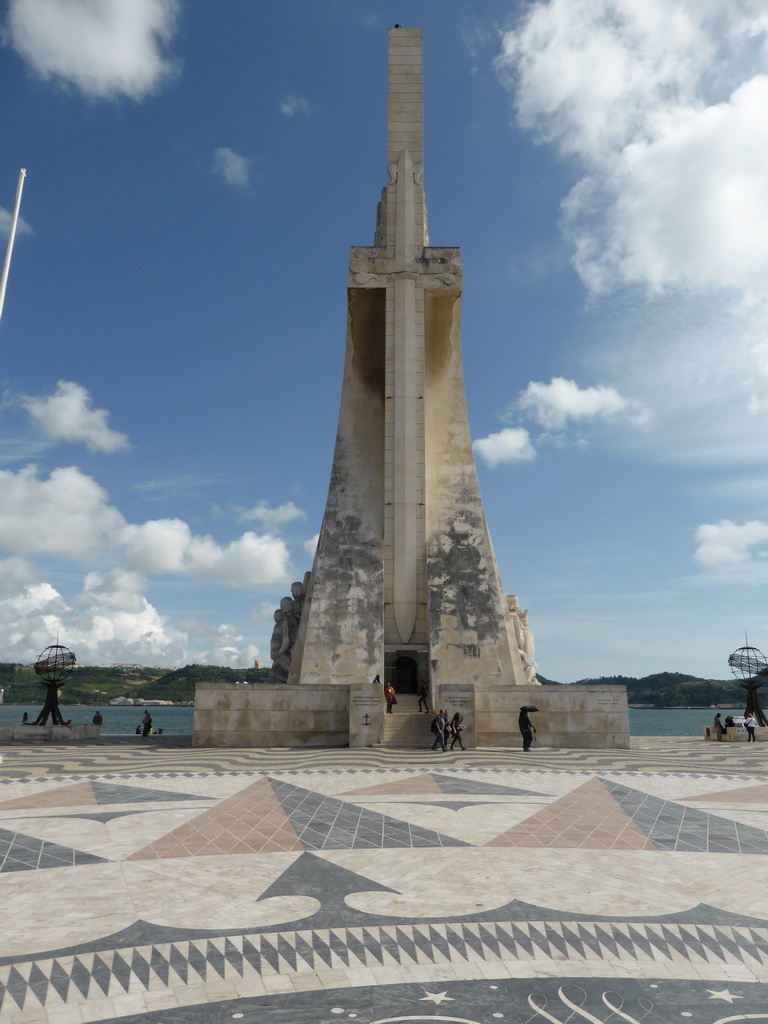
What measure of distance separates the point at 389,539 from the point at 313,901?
1710 cm

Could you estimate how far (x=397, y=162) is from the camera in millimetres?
25062

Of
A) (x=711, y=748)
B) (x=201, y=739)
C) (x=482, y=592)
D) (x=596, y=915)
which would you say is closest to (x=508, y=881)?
(x=596, y=915)

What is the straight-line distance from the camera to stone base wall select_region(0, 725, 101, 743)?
18.1 metres

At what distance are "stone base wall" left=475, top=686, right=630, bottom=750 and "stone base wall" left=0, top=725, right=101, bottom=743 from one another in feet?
33.5

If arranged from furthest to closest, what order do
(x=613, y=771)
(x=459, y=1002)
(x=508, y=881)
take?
(x=613, y=771) < (x=508, y=881) < (x=459, y=1002)

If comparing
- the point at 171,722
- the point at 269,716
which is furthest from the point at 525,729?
the point at 171,722

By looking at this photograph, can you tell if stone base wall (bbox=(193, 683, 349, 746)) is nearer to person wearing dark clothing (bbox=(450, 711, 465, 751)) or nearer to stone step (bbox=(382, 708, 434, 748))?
stone step (bbox=(382, 708, 434, 748))

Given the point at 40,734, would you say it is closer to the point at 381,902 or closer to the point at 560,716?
the point at 560,716

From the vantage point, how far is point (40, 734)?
18.3 metres

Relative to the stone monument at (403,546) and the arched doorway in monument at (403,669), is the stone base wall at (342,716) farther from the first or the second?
the arched doorway in monument at (403,669)

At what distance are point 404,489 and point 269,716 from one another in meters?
8.68

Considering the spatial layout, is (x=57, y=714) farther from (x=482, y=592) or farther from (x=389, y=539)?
(x=482, y=592)

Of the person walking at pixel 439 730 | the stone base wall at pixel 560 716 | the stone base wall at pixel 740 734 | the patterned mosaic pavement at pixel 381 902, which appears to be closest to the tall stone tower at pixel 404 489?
the stone base wall at pixel 560 716

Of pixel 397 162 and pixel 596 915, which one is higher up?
pixel 397 162
